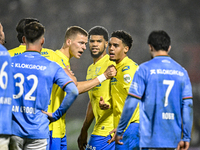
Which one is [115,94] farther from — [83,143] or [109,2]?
[109,2]

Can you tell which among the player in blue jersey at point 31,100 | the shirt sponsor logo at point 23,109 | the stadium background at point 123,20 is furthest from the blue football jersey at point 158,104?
the stadium background at point 123,20

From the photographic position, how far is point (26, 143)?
266 cm

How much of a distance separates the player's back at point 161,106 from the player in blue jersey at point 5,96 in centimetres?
109

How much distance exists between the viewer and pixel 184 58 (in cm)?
774

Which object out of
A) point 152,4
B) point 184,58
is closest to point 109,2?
point 152,4

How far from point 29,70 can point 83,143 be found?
6.65 feet

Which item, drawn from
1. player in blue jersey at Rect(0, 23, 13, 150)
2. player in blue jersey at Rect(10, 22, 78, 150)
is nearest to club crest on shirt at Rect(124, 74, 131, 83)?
player in blue jersey at Rect(10, 22, 78, 150)

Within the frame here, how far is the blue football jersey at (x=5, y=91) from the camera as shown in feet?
7.72

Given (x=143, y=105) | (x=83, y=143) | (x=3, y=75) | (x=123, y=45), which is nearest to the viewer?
(x=3, y=75)

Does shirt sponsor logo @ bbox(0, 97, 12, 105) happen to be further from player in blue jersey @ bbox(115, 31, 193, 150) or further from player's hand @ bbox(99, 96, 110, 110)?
player's hand @ bbox(99, 96, 110, 110)

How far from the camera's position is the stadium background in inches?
298

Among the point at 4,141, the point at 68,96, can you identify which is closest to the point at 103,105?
the point at 68,96

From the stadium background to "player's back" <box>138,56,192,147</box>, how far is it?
16.6 ft

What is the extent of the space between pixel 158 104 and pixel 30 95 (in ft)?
3.61
